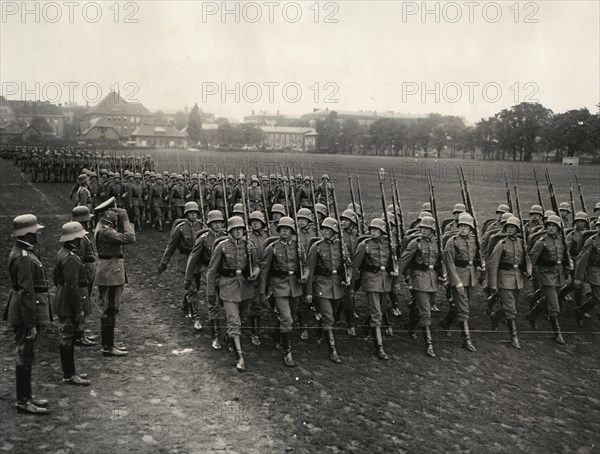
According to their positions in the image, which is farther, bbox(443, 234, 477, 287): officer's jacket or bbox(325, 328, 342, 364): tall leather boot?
bbox(443, 234, 477, 287): officer's jacket

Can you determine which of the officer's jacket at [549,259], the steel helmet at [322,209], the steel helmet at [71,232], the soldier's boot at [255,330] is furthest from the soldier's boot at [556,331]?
the steel helmet at [71,232]

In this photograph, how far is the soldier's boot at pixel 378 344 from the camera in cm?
825

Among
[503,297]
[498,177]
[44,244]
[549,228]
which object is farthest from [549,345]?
[498,177]

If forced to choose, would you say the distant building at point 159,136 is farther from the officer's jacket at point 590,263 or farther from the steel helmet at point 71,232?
the steel helmet at point 71,232

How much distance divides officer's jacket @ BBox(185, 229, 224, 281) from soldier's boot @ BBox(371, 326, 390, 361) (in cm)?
301

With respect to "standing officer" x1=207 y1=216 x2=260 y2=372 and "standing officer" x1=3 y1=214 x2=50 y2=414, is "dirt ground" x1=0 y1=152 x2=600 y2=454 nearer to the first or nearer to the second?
"standing officer" x1=3 y1=214 x2=50 y2=414

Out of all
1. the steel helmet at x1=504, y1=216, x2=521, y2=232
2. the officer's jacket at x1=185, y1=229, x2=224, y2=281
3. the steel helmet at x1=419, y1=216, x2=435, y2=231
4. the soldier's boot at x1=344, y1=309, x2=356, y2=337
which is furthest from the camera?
the steel helmet at x1=504, y1=216, x2=521, y2=232

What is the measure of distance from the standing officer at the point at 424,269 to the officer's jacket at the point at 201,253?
325 centimetres

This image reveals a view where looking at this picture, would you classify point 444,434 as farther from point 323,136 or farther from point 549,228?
point 323,136

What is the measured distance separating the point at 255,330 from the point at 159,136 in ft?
407

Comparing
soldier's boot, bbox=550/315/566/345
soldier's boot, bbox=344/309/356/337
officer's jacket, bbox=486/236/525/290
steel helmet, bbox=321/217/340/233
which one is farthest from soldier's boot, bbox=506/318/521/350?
steel helmet, bbox=321/217/340/233

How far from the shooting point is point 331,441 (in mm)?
5797

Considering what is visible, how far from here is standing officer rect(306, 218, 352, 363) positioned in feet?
27.6

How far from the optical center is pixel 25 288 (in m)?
5.78
